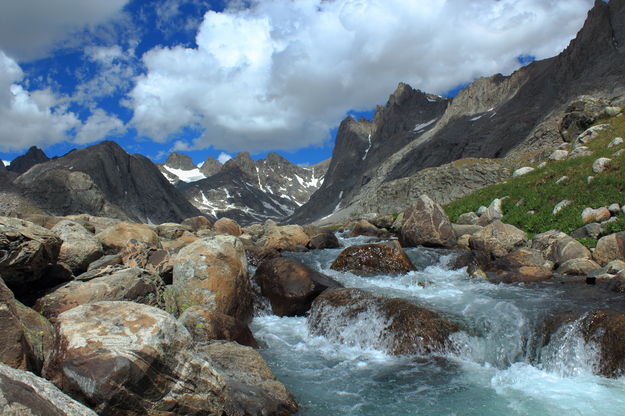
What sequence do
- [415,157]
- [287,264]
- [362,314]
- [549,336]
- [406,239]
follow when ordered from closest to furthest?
[549,336]
[362,314]
[287,264]
[406,239]
[415,157]

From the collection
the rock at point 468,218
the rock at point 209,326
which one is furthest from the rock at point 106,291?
the rock at point 468,218

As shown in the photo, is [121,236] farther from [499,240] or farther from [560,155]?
[560,155]

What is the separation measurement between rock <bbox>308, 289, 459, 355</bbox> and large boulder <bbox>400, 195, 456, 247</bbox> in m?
13.6

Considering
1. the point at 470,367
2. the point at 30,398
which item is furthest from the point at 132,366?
the point at 470,367

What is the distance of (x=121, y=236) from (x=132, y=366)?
1580 centimetres

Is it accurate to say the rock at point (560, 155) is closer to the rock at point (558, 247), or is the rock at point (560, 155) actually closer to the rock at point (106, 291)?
the rock at point (558, 247)

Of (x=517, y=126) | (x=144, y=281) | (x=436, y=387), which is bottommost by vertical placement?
(x=436, y=387)

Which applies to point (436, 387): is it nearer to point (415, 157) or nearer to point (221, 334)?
point (221, 334)

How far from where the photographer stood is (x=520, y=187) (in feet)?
94.9

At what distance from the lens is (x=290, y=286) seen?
51.6 ft

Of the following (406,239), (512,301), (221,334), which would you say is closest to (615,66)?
(406,239)

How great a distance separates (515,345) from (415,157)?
574 ft

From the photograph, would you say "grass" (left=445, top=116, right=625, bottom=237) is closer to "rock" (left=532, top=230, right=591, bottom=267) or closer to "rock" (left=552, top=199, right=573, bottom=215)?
"rock" (left=552, top=199, right=573, bottom=215)

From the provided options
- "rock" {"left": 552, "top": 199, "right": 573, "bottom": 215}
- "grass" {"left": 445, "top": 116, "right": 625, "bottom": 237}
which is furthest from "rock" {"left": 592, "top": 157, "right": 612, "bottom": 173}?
"rock" {"left": 552, "top": 199, "right": 573, "bottom": 215}
